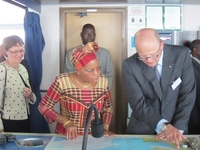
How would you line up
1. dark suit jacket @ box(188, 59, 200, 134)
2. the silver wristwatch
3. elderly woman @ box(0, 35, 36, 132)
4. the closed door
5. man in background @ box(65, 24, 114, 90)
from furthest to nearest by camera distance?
the closed door, man in background @ box(65, 24, 114, 90), elderly woman @ box(0, 35, 36, 132), dark suit jacket @ box(188, 59, 200, 134), the silver wristwatch

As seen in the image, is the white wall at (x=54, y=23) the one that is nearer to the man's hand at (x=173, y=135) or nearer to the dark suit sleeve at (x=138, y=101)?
the dark suit sleeve at (x=138, y=101)

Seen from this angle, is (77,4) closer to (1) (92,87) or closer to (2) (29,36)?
(2) (29,36)

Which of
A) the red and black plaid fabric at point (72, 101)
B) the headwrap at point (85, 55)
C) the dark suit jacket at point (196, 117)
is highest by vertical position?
the headwrap at point (85, 55)

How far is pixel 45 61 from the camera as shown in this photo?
15.0ft

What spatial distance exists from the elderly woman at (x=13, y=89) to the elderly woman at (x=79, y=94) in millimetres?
882

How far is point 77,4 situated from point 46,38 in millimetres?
706

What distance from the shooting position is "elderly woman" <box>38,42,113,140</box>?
6.55 ft

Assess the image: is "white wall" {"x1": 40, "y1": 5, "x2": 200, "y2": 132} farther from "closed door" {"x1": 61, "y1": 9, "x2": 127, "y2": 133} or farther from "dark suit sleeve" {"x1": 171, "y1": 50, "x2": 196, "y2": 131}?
"dark suit sleeve" {"x1": 171, "y1": 50, "x2": 196, "y2": 131}

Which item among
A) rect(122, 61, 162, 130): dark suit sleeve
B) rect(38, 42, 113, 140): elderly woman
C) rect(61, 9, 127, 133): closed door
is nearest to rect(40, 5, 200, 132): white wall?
rect(61, 9, 127, 133): closed door

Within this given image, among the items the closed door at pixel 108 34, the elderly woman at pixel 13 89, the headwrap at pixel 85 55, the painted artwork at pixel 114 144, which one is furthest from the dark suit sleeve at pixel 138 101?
the closed door at pixel 108 34

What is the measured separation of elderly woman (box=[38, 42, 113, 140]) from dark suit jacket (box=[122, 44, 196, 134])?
21 centimetres

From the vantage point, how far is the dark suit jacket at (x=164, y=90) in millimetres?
2033

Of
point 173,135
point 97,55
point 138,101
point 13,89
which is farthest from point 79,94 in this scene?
point 97,55

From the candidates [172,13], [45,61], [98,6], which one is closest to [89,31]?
[98,6]
